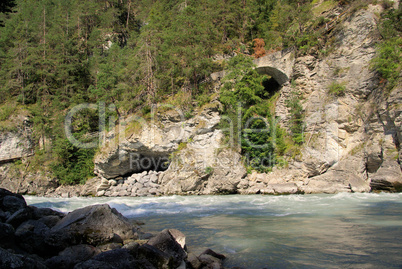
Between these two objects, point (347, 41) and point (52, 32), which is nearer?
point (347, 41)

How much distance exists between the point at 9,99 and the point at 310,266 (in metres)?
32.4

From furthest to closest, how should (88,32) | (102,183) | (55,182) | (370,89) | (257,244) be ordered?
(88,32) < (55,182) < (102,183) < (370,89) < (257,244)

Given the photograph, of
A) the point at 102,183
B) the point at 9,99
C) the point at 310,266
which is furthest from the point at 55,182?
the point at 310,266

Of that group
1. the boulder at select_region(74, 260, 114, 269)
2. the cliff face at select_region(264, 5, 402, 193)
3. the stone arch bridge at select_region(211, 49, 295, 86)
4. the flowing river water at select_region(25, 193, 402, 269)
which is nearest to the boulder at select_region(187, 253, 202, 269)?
the flowing river water at select_region(25, 193, 402, 269)

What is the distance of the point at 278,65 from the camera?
2153cm

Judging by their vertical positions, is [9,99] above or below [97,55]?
below

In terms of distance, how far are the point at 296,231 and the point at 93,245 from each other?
5.15 meters

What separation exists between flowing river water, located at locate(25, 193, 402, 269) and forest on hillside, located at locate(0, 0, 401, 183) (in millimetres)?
9728

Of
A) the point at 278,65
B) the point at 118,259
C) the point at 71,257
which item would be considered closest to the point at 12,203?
the point at 71,257

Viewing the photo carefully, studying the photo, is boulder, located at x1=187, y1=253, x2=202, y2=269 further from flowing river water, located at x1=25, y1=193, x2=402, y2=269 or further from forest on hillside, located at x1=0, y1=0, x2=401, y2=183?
forest on hillside, located at x1=0, y1=0, x2=401, y2=183

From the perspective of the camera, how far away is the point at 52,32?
28.6 meters

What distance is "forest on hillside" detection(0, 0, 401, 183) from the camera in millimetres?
22203

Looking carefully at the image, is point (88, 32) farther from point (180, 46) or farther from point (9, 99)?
point (180, 46)

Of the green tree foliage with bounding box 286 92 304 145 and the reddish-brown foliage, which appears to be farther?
the reddish-brown foliage
